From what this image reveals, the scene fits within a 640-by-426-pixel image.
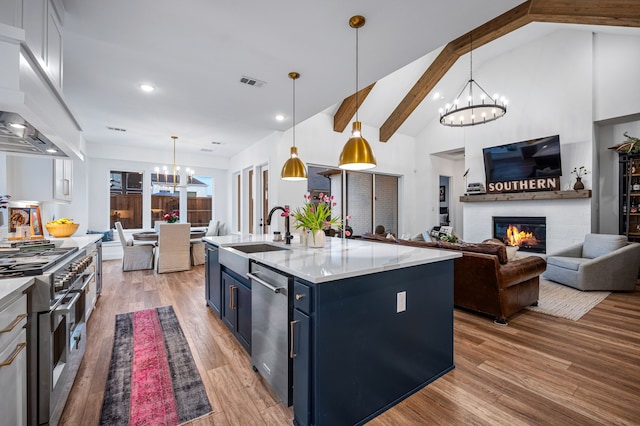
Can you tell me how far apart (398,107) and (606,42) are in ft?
12.2

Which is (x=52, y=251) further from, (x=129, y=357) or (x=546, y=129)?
(x=546, y=129)

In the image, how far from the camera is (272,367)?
178 cm

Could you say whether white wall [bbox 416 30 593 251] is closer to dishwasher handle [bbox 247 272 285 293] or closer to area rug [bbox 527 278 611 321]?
area rug [bbox 527 278 611 321]

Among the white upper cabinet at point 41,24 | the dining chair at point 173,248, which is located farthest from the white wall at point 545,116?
the white upper cabinet at point 41,24

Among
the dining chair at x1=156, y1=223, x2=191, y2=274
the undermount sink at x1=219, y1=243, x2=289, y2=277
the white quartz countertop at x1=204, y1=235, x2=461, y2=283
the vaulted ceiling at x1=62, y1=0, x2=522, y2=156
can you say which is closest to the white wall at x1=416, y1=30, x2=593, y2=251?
the vaulted ceiling at x1=62, y1=0, x2=522, y2=156

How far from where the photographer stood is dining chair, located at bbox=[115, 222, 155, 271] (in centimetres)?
555

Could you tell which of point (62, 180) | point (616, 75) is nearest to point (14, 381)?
point (62, 180)

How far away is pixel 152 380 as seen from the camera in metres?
2.02

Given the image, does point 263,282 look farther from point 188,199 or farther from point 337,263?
point 188,199

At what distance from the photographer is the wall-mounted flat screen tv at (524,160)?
5.46 meters

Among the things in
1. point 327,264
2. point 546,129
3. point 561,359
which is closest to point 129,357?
point 327,264

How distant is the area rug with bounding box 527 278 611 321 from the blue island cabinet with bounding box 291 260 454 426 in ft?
7.57

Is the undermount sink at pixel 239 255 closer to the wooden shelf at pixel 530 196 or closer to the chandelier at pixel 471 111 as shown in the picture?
the chandelier at pixel 471 111

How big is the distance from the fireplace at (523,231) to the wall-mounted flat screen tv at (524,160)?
35.4 inches
